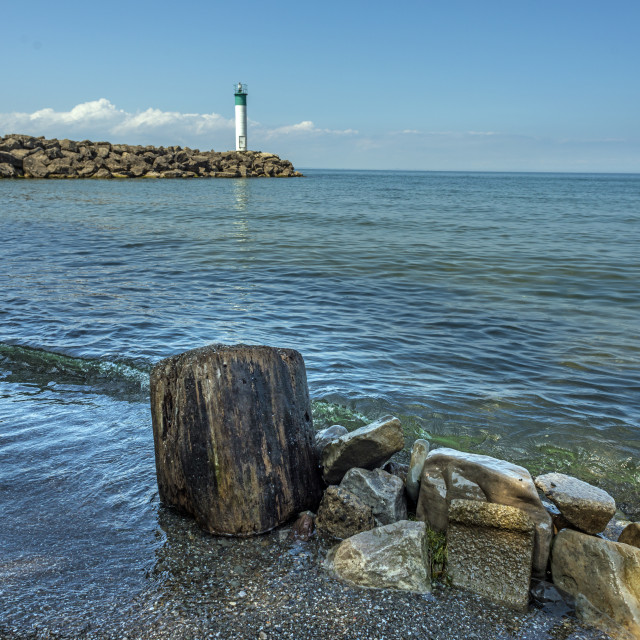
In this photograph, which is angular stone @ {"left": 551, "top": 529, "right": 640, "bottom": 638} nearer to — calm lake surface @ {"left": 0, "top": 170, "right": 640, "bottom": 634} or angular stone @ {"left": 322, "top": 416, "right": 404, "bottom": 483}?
angular stone @ {"left": 322, "top": 416, "right": 404, "bottom": 483}

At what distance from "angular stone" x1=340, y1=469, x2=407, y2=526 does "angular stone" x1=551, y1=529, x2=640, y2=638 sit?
1009mm

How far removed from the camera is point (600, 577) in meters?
3.42

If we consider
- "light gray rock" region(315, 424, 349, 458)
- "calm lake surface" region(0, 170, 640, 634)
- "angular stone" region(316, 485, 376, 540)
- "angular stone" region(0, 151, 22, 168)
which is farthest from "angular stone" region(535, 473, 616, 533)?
"angular stone" region(0, 151, 22, 168)

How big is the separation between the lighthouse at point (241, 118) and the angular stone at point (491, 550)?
95.4m

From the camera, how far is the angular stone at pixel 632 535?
3.72m

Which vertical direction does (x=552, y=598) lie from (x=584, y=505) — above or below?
below

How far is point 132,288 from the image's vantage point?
44.4 ft

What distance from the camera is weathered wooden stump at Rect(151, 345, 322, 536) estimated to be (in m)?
3.97

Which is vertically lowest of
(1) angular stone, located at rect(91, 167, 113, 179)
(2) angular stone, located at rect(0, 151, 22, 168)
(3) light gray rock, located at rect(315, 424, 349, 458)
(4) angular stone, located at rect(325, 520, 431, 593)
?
(4) angular stone, located at rect(325, 520, 431, 593)

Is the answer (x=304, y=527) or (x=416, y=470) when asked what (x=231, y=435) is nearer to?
(x=304, y=527)

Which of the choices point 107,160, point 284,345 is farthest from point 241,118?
point 284,345

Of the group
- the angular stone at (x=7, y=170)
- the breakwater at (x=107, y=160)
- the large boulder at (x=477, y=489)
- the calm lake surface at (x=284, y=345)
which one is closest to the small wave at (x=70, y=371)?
the calm lake surface at (x=284, y=345)

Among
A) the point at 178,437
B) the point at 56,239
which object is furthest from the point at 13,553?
the point at 56,239

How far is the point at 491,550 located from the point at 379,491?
34.4 inches
